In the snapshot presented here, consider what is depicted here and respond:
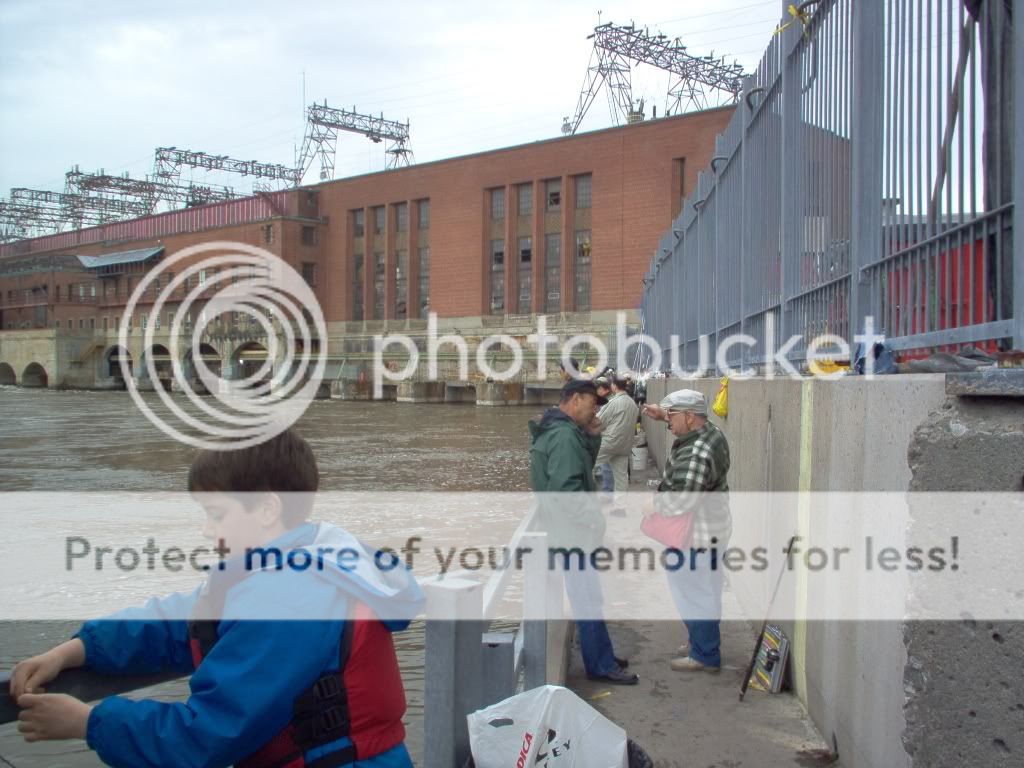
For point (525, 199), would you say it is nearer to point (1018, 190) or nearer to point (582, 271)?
point (582, 271)

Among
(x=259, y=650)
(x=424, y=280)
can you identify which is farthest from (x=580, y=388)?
(x=424, y=280)

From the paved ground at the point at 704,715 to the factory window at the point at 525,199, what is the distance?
6034 centimetres

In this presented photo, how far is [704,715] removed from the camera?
4.67m

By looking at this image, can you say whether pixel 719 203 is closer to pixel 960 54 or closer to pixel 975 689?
pixel 960 54

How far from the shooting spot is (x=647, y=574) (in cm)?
788

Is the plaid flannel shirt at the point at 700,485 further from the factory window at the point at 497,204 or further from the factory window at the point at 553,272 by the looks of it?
the factory window at the point at 497,204

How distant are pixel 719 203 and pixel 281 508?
7317 millimetres

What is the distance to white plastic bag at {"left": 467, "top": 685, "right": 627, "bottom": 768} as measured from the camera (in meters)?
2.82

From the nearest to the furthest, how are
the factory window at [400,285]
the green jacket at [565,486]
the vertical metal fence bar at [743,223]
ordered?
1. the green jacket at [565,486]
2. the vertical metal fence bar at [743,223]
3. the factory window at [400,285]

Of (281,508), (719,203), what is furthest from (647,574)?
(281,508)

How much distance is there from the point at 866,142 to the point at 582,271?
57983 mm

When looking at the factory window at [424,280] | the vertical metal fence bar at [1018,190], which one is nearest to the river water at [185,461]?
the vertical metal fence bar at [1018,190]

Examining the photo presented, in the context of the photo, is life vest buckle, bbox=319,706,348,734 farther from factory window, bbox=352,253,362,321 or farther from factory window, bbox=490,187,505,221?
factory window, bbox=352,253,362,321

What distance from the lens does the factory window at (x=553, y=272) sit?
204 ft
